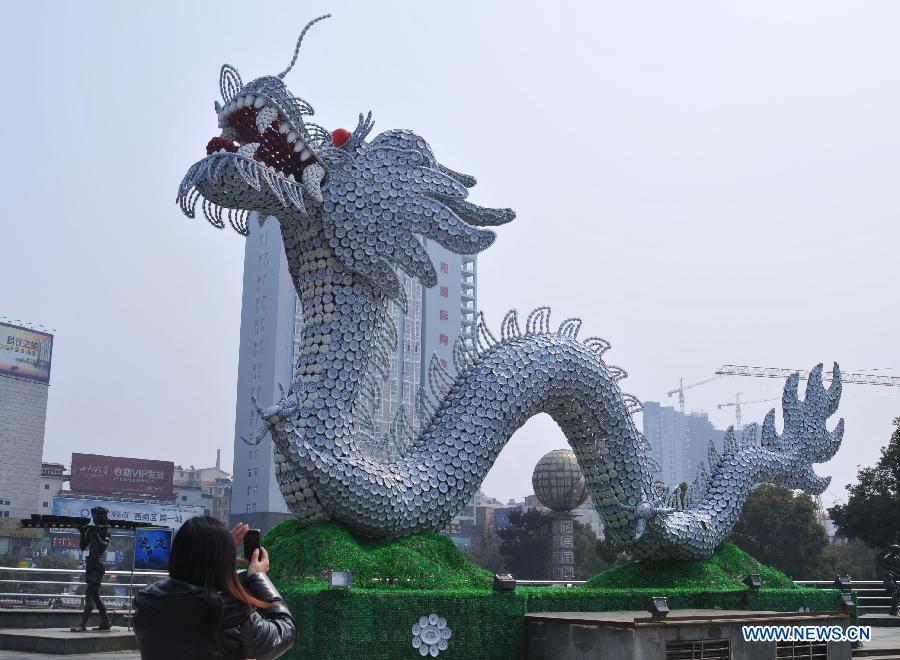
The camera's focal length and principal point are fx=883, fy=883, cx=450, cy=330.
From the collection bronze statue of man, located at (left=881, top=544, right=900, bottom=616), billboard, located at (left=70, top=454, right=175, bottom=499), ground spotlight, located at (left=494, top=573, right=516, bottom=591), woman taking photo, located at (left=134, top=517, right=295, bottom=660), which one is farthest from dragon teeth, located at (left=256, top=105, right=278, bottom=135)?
billboard, located at (left=70, top=454, right=175, bottom=499)

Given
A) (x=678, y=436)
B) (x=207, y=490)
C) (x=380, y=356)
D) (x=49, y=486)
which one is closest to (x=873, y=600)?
(x=380, y=356)

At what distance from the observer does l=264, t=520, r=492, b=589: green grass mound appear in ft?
25.4

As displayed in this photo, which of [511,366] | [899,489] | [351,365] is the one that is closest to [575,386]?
[511,366]

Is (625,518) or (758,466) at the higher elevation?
(758,466)

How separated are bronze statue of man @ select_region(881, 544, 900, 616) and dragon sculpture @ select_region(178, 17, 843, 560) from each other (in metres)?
8.80

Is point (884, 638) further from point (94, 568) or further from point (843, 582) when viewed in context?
point (94, 568)

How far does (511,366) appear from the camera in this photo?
9805mm

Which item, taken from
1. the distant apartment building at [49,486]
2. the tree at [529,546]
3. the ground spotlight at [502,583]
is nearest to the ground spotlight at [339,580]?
the ground spotlight at [502,583]

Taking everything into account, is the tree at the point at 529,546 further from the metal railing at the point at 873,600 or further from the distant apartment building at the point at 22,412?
the distant apartment building at the point at 22,412

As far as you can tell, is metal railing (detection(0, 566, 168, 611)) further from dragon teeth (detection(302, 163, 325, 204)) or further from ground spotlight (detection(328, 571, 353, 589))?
dragon teeth (detection(302, 163, 325, 204))

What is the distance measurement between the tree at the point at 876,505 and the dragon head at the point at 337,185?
68.7 feet

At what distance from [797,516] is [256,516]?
29230 mm

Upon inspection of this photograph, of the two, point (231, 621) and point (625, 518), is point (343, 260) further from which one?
point (231, 621)

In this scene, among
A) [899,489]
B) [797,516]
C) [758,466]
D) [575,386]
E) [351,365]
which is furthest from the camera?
[797,516]
